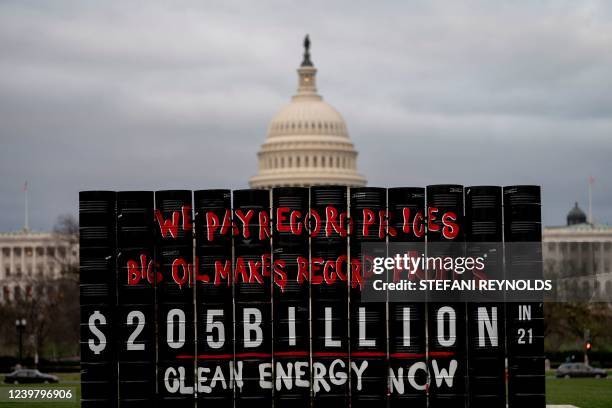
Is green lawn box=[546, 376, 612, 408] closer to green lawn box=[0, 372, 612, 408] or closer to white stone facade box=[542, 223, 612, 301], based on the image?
green lawn box=[0, 372, 612, 408]

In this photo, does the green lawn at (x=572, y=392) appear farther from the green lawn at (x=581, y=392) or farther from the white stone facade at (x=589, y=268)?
the white stone facade at (x=589, y=268)

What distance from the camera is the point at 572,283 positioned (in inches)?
1560

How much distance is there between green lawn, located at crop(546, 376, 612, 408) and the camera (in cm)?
4909

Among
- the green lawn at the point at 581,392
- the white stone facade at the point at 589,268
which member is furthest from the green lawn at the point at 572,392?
the white stone facade at the point at 589,268

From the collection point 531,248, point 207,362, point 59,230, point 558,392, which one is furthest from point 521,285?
point 59,230

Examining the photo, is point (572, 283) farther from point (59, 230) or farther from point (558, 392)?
point (59, 230)

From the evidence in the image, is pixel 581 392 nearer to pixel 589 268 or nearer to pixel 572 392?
pixel 572 392

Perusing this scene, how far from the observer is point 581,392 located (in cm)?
5656

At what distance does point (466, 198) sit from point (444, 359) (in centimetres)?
332

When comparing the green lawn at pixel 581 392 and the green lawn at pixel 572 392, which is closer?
the green lawn at pixel 572 392

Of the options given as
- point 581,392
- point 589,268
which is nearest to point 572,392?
point 581,392

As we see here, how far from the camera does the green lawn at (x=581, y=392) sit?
161 ft

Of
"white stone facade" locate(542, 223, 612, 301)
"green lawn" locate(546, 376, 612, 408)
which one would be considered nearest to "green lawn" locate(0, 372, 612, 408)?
"green lawn" locate(546, 376, 612, 408)

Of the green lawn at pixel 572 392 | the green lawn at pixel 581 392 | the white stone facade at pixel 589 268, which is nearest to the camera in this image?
the white stone facade at pixel 589 268
